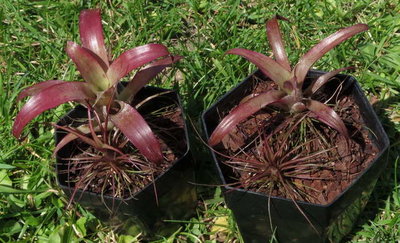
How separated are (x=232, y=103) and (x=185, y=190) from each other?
34 cm

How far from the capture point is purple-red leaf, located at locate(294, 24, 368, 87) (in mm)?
1487

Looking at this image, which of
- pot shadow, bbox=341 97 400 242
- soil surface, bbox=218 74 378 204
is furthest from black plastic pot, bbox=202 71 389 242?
pot shadow, bbox=341 97 400 242

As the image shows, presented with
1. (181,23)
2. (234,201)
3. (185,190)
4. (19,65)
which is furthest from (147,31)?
(234,201)

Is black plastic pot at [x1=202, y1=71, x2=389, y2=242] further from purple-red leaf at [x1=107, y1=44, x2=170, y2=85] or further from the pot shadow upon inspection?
purple-red leaf at [x1=107, y1=44, x2=170, y2=85]

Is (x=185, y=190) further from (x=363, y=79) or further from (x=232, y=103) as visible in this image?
(x=363, y=79)

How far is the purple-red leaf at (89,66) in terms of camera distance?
4.74 ft

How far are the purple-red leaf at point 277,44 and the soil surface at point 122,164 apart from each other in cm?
40

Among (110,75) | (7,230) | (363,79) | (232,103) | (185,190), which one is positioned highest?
(110,75)

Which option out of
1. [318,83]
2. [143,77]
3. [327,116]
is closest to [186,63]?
[143,77]

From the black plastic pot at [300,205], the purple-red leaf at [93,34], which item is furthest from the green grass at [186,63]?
the purple-red leaf at [93,34]

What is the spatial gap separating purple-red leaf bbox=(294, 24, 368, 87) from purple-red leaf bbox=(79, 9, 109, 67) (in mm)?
577

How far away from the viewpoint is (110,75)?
151 centimetres

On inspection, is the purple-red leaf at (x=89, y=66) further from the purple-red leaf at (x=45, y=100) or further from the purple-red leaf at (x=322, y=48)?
the purple-red leaf at (x=322, y=48)

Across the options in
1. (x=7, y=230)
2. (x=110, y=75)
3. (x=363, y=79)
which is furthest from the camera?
(x=363, y=79)
